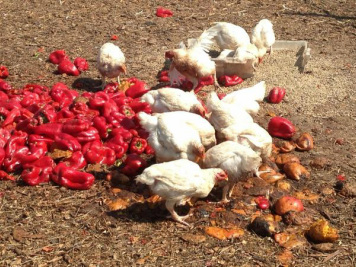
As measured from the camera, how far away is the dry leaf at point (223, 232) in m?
4.99

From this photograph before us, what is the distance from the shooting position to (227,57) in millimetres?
8641

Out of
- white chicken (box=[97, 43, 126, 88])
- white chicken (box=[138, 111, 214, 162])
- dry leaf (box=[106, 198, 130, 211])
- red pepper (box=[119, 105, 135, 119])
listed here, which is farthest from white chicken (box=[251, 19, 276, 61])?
dry leaf (box=[106, 198, 130, 211])

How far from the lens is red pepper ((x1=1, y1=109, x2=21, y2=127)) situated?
6676mm

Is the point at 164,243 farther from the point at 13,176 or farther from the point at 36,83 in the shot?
the point at 36,83

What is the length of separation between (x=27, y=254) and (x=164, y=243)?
1.27 meters

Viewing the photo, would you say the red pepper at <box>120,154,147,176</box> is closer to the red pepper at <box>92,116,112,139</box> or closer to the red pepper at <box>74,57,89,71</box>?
the red pepper at <box>92,116,112,139</box>

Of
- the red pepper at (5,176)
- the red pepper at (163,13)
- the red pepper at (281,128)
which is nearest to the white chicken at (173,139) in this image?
the red pepper at (281,128)

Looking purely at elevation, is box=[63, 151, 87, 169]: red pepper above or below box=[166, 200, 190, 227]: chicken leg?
below

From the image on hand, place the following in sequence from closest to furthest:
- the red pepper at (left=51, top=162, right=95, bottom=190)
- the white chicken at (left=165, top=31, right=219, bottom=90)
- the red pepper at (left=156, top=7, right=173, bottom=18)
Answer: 1. the red pepper at (left=51, top=162, right=95, bottom=190)
2. the white chicken at (left=165, top=31, right=219, bottom=90)
3. the red pepper at (left=156, top=7, right=173, bottom=18)

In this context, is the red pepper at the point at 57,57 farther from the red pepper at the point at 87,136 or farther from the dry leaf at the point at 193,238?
the dry leaf at the point at 193,238

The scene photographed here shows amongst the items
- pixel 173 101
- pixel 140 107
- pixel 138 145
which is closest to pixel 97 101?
pixel 140 107

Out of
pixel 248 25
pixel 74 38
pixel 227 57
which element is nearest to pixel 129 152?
pixel 227 57

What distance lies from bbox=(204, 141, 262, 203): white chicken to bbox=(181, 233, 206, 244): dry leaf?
63 cm

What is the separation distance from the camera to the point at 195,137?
5.62 metres
